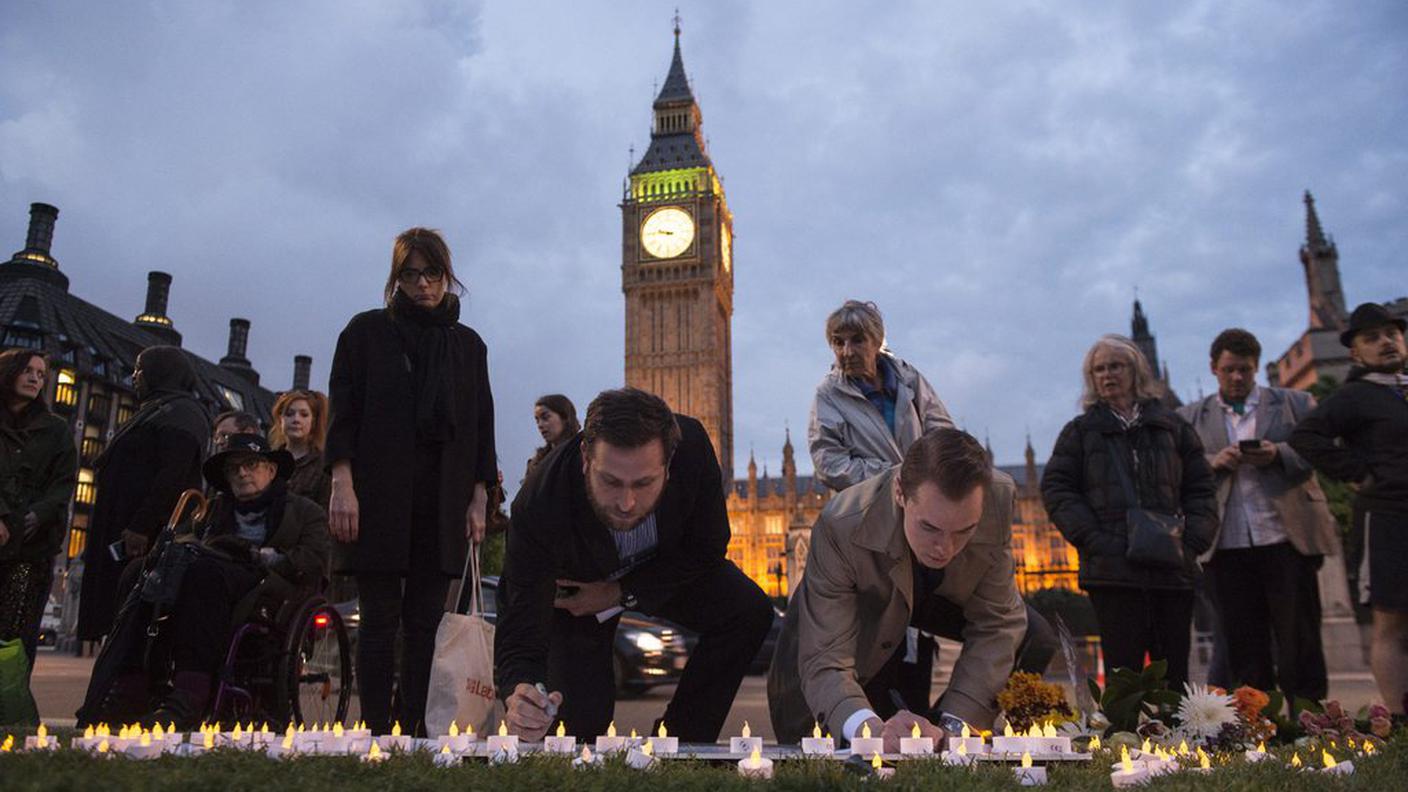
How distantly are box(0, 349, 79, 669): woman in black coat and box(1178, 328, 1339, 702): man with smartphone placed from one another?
17.2ft

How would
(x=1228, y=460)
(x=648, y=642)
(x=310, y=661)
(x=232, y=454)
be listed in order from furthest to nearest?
(x=648, y=642)
(x=1228, y=460)
(x=310, y=661)
(x=232, y=454)

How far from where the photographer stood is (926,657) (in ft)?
12.0

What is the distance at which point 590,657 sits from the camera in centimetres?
329

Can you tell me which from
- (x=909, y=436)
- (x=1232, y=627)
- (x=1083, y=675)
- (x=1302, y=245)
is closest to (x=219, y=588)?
(x=909, y=436)

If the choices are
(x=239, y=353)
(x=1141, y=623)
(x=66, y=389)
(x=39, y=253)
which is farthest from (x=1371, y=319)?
(x=239, y=353)

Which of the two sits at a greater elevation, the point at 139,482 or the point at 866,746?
the point at 139,482

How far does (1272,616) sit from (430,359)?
3.84 metres

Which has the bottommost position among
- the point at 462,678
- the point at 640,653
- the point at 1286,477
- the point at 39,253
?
the point at 640,653

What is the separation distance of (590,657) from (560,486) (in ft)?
2.24

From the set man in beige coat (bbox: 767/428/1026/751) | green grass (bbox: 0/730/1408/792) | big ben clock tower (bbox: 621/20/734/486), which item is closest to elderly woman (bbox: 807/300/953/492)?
man in beige coat (bbox: 767/428/1026/751)

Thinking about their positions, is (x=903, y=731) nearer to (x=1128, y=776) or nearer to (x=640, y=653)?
(x=1128, y=776)

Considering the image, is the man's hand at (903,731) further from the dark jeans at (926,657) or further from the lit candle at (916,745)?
the dark jeans at (926,657)

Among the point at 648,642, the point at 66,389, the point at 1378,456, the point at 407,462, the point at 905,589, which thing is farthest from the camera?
the point at 66,389

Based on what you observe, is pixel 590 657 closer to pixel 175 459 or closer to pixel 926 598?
pixel 926 598
